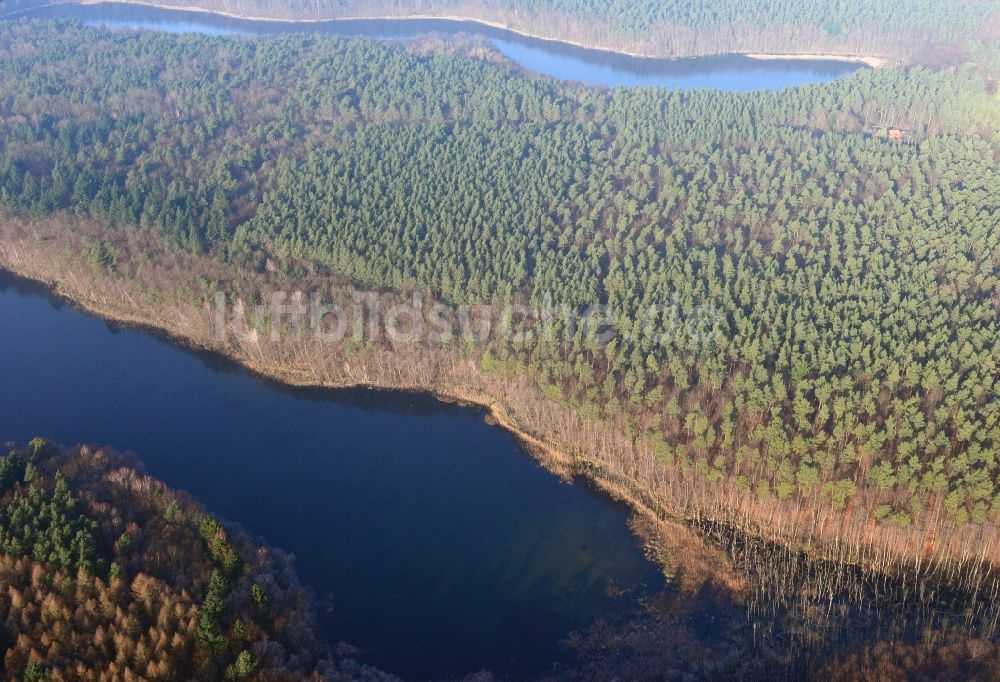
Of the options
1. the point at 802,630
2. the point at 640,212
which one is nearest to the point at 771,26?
the point at 640,212

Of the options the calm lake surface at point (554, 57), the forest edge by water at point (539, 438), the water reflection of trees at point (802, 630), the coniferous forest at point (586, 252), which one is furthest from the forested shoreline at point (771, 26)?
the water reflection of trees at point (802, 630)

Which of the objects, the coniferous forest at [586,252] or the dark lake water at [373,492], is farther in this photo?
the coniferous forest at [586,252]

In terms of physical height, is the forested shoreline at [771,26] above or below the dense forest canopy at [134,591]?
above

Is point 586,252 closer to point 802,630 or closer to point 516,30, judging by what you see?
point 802,630

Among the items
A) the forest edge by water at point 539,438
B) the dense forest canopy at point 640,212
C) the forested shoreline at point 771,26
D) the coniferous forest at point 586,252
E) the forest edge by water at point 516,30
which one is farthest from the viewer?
the forest edge by water at point 516,30

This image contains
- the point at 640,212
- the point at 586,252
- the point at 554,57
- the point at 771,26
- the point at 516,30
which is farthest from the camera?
the point at 516,30

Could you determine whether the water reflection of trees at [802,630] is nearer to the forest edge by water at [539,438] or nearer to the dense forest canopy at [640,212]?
the forest edge by water at [539,438]
